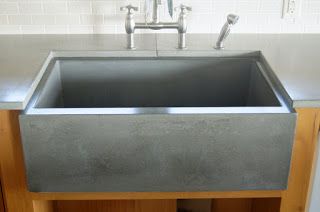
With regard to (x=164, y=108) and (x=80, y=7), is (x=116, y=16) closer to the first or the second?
(x=80, y=7)

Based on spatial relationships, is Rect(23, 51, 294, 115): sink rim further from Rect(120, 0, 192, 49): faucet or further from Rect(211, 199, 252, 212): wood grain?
Rect(211, 199, 252, 212): wood grain

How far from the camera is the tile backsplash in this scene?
1.66 metres

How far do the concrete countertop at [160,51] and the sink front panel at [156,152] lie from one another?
11cm

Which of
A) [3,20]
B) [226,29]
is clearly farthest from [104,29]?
[226,29]

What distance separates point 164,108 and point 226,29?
0.53m

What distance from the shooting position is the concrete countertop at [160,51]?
1139 millimetres

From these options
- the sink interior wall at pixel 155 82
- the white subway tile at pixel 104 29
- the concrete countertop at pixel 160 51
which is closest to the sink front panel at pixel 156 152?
the concrete countertop at pixel 160 51

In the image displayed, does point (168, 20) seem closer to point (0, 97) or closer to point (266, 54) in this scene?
point (266, 54)

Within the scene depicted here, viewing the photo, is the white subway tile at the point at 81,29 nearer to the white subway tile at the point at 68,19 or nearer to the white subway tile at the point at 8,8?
the white subway tile at the point at 68,19

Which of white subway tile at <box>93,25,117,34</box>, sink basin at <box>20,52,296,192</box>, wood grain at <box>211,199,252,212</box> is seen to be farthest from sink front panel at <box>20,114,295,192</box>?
white subway tile at <box>93,25,117,34</box>

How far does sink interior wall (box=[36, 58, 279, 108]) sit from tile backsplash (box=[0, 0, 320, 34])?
0.24 meters

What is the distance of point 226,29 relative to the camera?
4.86 ft

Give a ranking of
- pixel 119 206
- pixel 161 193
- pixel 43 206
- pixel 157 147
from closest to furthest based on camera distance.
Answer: pixel 157 147, pixel 161 193, pixel 43 206, pixel 119 206

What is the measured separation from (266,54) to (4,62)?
898 mm
